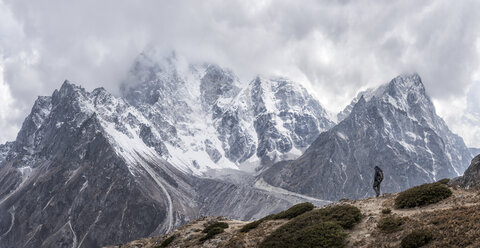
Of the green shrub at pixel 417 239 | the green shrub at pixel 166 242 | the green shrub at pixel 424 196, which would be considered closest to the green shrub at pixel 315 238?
the green shrub at pixel 417 239

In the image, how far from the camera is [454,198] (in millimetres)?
24656

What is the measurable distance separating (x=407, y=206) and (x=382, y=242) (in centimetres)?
687

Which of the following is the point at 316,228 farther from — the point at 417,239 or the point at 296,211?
the point at 296,211

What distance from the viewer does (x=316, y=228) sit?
78.9 feet

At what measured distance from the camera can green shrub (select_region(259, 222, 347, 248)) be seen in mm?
22000

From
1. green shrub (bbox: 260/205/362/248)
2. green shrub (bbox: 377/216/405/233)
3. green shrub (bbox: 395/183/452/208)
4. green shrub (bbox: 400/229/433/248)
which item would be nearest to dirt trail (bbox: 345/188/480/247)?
green shrub (bbox: 395/183/452/208)

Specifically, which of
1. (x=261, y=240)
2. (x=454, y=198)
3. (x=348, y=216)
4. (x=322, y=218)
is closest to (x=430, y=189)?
(x=454, y=198)

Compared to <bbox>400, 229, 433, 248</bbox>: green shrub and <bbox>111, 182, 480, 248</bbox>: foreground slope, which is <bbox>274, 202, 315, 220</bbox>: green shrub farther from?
<bbox>400, 229, 433, 248</bbox>: green shrub

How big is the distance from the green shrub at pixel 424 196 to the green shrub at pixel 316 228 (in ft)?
11.9

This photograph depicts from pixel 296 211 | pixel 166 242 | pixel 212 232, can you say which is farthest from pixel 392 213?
pixel 166 242

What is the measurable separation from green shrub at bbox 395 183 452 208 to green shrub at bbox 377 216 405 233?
383 cm

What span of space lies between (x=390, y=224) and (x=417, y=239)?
351 cm

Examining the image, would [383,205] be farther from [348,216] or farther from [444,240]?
[444,240]

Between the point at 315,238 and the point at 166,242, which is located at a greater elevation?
the point at 166,242
